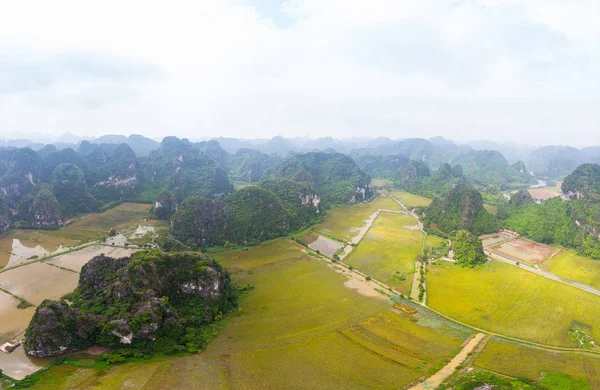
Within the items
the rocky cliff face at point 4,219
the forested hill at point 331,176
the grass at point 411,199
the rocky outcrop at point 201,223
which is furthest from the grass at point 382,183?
the rocky cliff face at point 4,219

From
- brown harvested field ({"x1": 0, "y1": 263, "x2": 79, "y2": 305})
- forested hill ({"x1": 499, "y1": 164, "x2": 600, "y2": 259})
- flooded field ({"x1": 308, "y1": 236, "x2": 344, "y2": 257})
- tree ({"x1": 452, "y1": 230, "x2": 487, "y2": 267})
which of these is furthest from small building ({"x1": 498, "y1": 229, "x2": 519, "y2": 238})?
brown harvested field ({"x1": 0, "y1": 263, "x2": 79, "y2": 305})

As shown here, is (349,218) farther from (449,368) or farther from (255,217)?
(449,368)

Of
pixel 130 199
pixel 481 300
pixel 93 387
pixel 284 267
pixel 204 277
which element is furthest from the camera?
pixel 130 199

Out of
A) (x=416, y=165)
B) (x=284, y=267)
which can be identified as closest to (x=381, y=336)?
(x=284, y=267)

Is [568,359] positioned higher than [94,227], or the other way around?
[94,227]

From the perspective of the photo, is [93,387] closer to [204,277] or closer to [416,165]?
[204,277]

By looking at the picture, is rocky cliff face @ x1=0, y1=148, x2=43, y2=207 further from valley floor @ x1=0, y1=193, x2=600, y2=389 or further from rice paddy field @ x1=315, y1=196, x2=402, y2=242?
rice paddy field @ x1=315, y1=196, x2=402, y2=242

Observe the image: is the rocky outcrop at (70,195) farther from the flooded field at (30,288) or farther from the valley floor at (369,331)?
the valley floor at (369,331)
